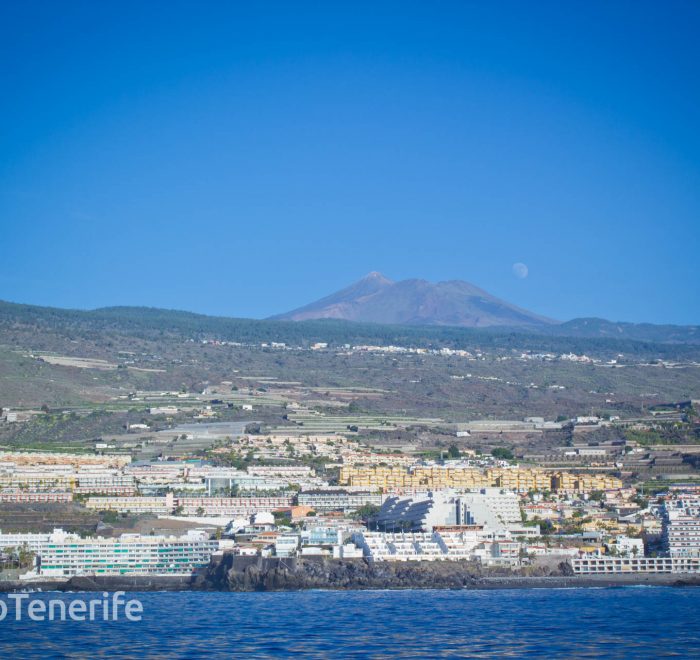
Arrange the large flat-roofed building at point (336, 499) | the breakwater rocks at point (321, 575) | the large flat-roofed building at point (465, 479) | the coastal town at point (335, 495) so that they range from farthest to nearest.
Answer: the large flat-roofed building at point (465, 479) < the large flat-roofed building at point (336, 499) < the coastal town at point (335, 495) < the breakwater rocks at point (321, 575)

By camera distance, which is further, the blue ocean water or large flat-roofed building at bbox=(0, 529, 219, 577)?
large flat-roofed building at bbox=(0, 529, 219, 577)

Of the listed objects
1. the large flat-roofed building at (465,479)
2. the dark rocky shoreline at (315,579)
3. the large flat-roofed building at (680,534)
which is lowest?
the dark rocky shoreline at (315,579)

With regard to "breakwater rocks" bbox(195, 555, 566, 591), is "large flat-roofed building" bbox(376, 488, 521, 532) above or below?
above

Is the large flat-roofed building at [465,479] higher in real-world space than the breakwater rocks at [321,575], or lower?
higher

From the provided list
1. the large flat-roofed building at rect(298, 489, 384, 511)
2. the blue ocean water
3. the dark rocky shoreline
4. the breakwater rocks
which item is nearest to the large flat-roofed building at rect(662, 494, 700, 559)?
the dark rocky shoreline

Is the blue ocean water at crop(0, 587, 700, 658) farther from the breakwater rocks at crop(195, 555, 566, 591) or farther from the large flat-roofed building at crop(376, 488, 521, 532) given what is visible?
the large flat-roofed building at crop(376, 488, 521, 532)

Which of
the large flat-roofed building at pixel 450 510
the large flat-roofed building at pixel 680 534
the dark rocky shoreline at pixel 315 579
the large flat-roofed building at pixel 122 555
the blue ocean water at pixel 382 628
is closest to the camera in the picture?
the blue ocean water at pixel 382 628

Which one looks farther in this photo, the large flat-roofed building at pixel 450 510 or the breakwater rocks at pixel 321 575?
the large flat-roofed building at pixel 450 510

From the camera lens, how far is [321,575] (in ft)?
246

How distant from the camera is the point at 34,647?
48625 millimetres

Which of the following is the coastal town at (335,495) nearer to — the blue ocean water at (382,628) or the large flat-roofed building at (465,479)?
the large flat-roofed building at (465,479)

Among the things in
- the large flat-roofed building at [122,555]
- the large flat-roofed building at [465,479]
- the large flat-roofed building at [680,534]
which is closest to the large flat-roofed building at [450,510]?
the large flat-roofed building at [680,534]

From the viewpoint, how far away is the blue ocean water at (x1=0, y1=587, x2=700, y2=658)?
158 ft

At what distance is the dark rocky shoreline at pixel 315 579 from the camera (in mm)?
74375
